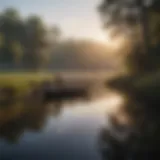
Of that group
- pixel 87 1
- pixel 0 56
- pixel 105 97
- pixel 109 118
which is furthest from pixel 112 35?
pixel 0 56

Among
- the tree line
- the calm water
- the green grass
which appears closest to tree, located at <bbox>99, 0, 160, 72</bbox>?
the tree line

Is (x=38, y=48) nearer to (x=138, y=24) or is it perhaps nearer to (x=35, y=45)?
(x=35, y=45)

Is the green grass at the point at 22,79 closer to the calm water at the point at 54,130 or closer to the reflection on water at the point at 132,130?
the calm water at the point at 54,130

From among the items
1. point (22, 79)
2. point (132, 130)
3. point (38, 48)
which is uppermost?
point (38, 48)

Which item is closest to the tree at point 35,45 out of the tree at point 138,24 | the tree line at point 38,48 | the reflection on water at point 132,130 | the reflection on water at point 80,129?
the tree line at point 38,48

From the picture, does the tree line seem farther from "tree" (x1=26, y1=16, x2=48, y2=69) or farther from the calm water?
the calm water

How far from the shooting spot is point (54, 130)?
1.26 m

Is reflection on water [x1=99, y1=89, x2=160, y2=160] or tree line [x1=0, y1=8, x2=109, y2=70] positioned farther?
tree line [x1=0, y1=8, x2=109, y2=70]

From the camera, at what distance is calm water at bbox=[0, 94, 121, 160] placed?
1.19m

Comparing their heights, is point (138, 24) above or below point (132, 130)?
above

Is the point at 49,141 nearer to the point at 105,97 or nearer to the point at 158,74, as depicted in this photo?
the point at 105,97

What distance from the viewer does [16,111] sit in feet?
4.16

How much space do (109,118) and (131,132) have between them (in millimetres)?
122

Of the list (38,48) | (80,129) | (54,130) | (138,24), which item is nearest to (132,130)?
(80,129)
